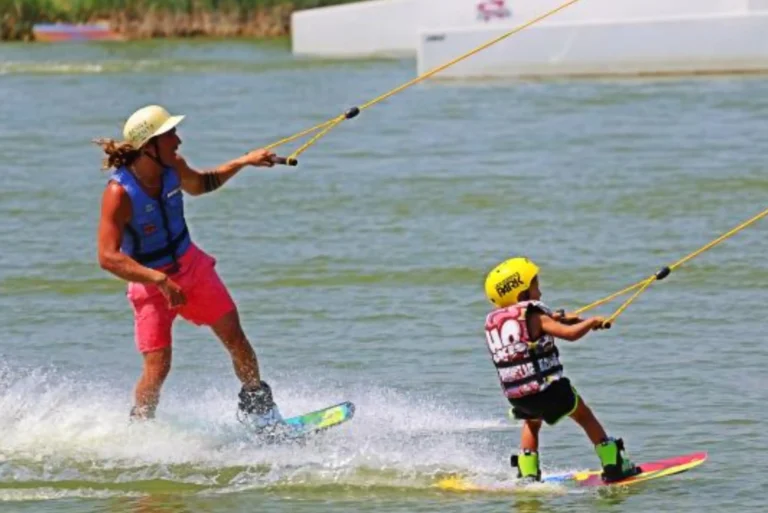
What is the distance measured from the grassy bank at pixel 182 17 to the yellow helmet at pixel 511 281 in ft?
142

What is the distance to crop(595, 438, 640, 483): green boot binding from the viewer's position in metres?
8.80

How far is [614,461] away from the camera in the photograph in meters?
8.84

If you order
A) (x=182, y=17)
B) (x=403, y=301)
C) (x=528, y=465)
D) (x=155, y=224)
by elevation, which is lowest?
(x=182, y=17)

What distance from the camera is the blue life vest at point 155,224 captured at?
30.5 ft

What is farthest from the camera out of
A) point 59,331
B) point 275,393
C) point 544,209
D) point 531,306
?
point 544,209

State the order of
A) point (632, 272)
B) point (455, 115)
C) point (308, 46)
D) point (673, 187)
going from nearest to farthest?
point (632, 272), point (673, 187), point (455, 115), point (308, 46)

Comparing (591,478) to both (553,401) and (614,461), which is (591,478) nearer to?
(614,461)

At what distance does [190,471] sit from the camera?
958 cm

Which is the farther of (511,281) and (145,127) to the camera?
(145,127)

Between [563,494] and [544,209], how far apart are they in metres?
9.54

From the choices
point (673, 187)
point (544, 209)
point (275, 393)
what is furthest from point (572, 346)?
point (673, 187)

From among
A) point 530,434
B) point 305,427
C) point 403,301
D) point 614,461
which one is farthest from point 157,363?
point 403,301

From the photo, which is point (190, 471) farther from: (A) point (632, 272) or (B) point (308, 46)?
(B) point (308, 46)

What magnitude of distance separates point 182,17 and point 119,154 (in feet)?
142
